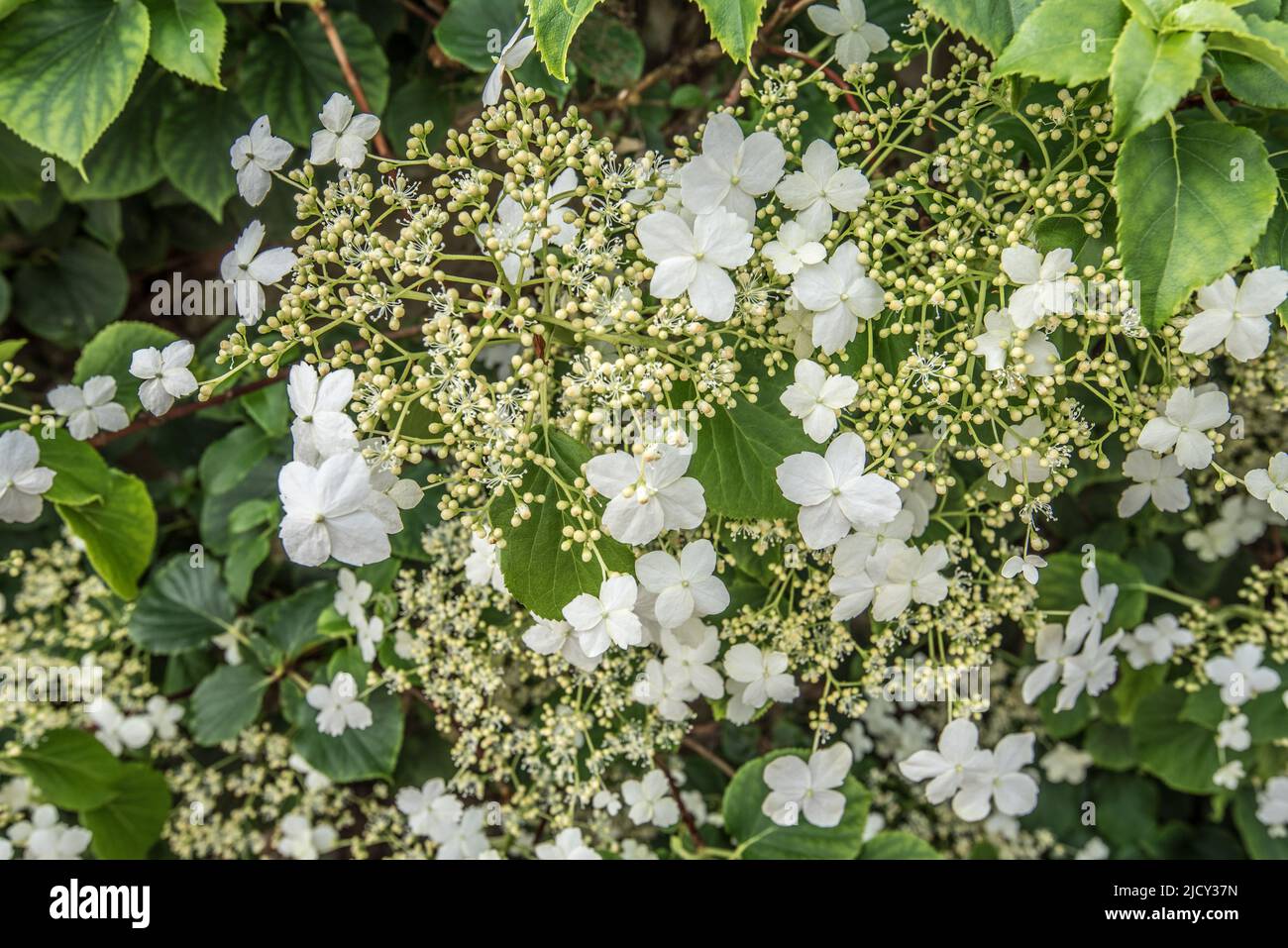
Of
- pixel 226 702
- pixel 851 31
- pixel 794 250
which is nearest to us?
pixel 794 250

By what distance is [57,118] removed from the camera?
87 centimetres

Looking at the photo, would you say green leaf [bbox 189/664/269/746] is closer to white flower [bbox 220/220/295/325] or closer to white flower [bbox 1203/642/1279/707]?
white flower [bbox 220/220/295/325]

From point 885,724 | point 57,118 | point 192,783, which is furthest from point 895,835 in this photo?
point 57,118

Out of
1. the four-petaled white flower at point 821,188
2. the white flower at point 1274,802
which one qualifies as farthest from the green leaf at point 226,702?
the white flower at point 1274,802

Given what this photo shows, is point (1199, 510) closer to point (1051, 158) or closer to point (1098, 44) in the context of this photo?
point (1051, 158)

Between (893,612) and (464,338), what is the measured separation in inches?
18.3

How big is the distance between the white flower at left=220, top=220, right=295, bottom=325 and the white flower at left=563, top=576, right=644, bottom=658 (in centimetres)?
36

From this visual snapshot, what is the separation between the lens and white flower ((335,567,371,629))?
3.49ft

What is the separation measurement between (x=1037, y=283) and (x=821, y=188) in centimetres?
19

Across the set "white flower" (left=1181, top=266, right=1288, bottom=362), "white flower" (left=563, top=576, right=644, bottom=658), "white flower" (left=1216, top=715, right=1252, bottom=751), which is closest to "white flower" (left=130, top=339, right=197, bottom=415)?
"white flower" (left=563, top=576, right=644, bottom=658)

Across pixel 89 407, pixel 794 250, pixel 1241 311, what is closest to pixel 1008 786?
pixel 1241 311

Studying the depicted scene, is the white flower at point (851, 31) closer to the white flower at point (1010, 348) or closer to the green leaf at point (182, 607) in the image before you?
the white flower at point (1010, 348)

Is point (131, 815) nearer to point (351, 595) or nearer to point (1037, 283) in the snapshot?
point (351, 595)

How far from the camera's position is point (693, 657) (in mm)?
843
